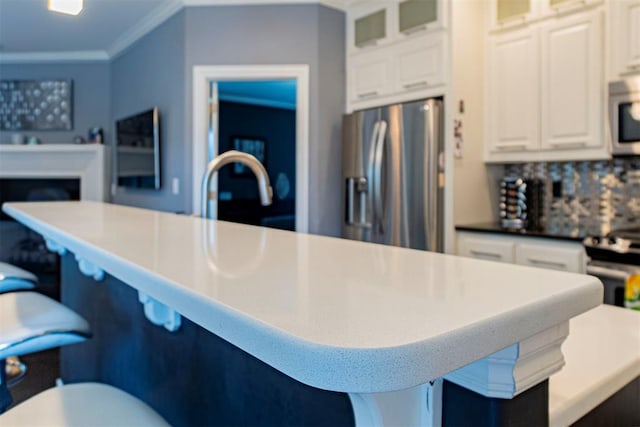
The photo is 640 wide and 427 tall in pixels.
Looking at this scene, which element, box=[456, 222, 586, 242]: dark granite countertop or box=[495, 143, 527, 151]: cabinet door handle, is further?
box=[495, 143, 527, 151]: cabinet door handle

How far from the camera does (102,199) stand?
17.5 ft

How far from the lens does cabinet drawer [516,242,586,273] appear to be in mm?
2590

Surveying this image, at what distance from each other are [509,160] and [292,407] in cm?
286

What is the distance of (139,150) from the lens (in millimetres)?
4363

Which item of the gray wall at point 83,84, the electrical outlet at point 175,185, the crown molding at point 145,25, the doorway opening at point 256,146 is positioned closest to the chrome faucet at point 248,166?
the electrical outlet at point 175,185

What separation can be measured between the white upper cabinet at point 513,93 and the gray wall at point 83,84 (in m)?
4.12

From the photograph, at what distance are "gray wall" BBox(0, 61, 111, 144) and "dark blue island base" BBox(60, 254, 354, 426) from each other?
3.92 m

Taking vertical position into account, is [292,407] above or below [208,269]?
below

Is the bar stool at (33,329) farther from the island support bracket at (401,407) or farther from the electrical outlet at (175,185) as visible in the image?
the electrical outlet at (175,185)

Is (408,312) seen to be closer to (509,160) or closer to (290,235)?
(290,235)

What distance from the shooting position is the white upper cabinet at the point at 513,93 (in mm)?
3047

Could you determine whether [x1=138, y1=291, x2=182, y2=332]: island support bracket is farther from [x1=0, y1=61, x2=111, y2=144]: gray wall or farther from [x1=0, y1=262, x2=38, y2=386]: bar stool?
[x1=0, y1=61, x2=111, y2=144]: gray wall

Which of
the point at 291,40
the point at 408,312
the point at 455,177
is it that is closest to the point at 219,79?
the point at 291,40

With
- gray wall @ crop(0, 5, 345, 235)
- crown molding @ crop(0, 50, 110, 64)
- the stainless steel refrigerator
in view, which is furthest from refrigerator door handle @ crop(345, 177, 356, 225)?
crown molding @ crop(0, 50, 110, 64)
